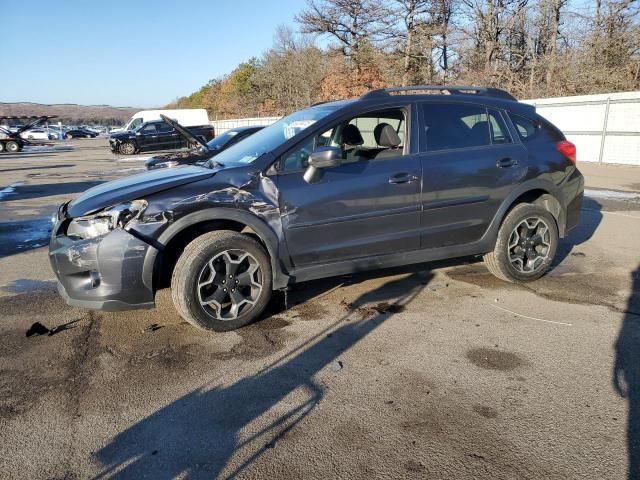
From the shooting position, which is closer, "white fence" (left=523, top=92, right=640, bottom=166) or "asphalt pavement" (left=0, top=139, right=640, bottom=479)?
"asphalt pavement" (left=0, top=139, right=640, bottom=479)

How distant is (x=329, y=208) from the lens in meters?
3.92

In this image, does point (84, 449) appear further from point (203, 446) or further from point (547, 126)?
point (547, 126)

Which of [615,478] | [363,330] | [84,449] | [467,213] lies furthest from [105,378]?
[467,213]

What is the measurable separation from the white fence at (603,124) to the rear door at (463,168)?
42.9 ft

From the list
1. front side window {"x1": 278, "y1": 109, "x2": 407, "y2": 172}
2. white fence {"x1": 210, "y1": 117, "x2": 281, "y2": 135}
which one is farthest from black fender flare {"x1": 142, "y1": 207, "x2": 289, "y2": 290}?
white fence {"x1": 210, "y1": 117, "x2": 281, "y2": 135}

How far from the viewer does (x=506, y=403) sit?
283 cm

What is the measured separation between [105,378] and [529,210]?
398cm

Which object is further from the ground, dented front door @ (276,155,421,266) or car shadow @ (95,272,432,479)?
dented front door @ (276,155,421,266)

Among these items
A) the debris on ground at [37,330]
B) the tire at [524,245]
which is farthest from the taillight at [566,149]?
the debris on ground at [37,330]

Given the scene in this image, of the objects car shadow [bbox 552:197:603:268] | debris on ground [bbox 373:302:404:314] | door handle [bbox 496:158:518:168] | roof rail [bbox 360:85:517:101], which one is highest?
roof rail [bbox 360:85:517:101]

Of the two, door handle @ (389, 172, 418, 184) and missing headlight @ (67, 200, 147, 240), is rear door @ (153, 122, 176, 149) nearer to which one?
missing headlight @ (67, 200, 147, 240)

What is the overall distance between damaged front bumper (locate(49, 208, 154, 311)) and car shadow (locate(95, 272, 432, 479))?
995 millimetres

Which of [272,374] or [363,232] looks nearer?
[272,374]

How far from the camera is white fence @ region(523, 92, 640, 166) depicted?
15.1 meters
